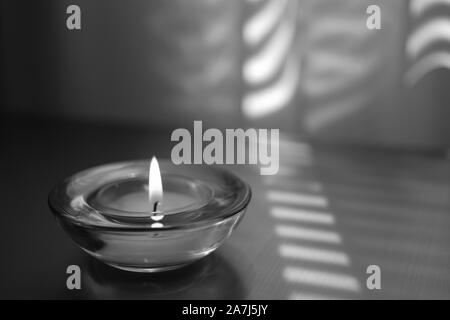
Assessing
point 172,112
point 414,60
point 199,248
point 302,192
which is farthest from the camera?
point 172,112

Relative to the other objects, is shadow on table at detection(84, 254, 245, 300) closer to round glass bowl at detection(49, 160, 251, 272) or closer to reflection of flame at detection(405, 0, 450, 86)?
Result: round glass bowl at detection(49, 160, 251, 272)

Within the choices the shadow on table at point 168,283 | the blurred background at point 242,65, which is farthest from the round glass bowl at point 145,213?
the blurred background at point 242,65

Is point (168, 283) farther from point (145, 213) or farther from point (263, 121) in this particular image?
point (263, 121)

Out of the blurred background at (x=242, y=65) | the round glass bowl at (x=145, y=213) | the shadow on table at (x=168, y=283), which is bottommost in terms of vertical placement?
the shadow on table at (x=168, y=283)

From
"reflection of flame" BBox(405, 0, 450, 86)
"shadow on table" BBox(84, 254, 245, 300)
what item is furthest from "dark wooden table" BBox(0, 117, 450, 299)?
"reflection of flame" BBox(405, 0, 450, 86)

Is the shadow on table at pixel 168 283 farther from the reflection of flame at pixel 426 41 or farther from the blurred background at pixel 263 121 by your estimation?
the reflection of flame at pixel 426 41

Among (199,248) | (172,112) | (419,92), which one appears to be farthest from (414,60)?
(199,248)

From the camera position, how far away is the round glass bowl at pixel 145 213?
52 centimetres

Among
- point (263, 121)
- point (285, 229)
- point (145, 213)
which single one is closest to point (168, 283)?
point (145, 213)

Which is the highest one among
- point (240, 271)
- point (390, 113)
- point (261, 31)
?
point (261, 31)

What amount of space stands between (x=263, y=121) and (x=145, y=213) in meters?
0.45

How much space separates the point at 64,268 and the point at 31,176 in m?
0.26

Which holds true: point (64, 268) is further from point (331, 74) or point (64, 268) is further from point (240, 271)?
point (331, 74)

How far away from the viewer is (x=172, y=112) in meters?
1.03
